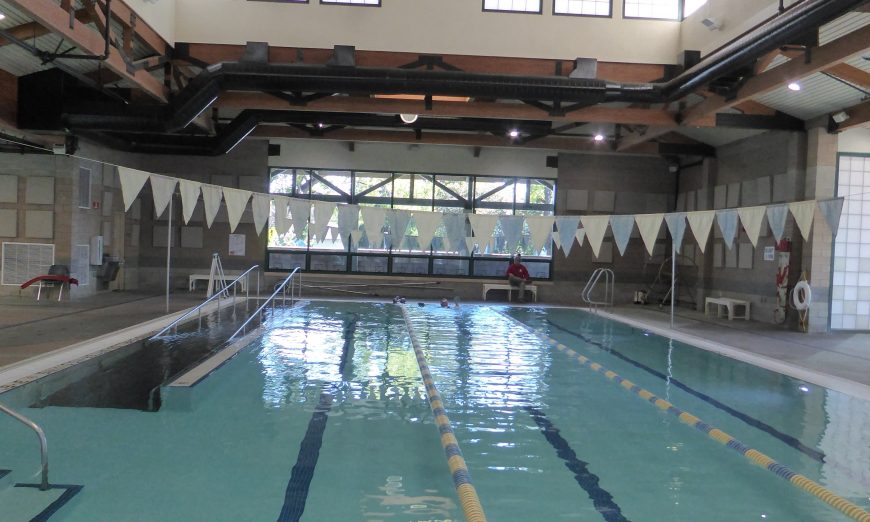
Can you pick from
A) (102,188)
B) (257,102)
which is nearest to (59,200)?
(102,188)

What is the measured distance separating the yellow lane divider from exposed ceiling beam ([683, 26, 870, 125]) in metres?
6.68

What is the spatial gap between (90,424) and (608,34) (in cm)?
981

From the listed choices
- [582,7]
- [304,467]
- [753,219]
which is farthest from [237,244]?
[304,467]

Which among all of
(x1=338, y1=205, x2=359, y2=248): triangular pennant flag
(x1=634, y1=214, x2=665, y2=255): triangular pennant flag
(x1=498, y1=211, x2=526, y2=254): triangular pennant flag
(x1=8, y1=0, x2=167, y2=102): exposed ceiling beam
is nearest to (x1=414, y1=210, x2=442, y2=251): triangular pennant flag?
(x1=338, y1=205, x2=359, y2=248): triangular pennant flag

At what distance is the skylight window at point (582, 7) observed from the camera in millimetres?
10703

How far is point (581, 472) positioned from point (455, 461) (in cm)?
98

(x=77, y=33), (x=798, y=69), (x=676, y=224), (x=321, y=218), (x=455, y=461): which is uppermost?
(x=798, y=69)

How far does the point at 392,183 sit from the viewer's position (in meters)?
17.4

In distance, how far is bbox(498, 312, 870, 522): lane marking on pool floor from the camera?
3.87 meters

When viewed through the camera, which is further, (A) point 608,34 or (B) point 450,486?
(A) point 608,34

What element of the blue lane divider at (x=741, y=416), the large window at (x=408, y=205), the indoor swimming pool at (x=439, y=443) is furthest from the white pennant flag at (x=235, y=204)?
the blue lane divider at (x=741, y=416)

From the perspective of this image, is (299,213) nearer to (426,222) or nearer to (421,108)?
(426,222)

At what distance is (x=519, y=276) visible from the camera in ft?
54.9

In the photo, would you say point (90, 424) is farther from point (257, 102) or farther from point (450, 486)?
point (257, 102)
